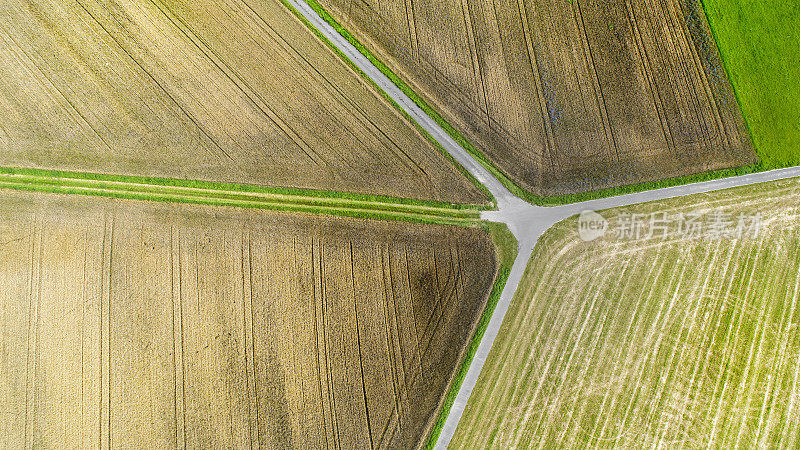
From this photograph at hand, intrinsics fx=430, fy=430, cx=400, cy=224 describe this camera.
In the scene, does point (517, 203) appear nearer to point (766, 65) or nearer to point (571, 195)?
point (571, 195)

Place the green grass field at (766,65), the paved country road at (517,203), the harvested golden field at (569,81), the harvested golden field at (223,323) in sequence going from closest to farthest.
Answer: the harvested golden field at (223,323), the paved country road at (517,203), the harvested golden field at (569,81), the green grass field at (766,65)

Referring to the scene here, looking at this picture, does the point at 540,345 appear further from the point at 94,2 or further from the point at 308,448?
the point at 94,2

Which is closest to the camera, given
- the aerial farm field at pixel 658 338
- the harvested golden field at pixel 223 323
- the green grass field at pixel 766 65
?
the harvested golden field at pixel 223 323

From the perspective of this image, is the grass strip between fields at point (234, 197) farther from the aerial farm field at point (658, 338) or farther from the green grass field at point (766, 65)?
the green grass field at point (766, 65)

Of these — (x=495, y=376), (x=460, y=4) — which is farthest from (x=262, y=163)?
(x=495, y=376)

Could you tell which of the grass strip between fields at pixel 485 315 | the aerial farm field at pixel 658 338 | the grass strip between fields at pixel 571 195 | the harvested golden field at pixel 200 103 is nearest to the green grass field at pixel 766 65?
the grass strip between fields at pixel 571 195

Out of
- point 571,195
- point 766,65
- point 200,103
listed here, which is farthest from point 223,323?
point 766,65

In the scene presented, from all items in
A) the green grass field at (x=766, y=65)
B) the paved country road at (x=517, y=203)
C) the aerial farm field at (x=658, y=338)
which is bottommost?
the aerial farm field at (x=658, y=338)

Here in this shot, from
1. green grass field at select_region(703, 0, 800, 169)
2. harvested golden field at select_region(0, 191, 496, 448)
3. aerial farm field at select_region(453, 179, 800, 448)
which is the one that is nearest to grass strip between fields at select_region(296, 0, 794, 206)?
green grass field at select_region(703, 0, 800, 169)
